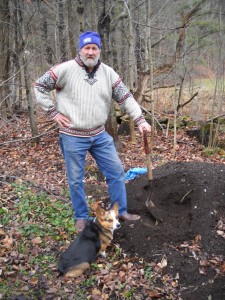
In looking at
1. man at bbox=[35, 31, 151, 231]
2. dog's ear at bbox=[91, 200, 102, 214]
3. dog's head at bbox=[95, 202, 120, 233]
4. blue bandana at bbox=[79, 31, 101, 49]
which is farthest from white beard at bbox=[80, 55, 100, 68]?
dog's ear at bbox=[91, 200, 102, 214]

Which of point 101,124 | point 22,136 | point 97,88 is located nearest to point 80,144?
point 101,124

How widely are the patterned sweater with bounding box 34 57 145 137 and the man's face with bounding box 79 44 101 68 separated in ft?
0.35

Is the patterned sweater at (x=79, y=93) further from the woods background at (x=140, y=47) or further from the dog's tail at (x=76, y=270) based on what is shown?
the woods background at (x=140, y=47)

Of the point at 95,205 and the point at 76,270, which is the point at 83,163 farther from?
the point at 76,270

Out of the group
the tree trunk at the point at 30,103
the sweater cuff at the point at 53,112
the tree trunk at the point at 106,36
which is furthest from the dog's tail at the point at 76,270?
the tree trunk at the point at 30,103

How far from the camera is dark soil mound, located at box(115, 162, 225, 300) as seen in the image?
12.6 ft

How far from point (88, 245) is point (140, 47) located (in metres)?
8.96

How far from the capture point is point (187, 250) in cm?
421

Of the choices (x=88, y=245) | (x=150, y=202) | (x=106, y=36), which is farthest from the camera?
(x=106, y=36)

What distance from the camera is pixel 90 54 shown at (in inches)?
164

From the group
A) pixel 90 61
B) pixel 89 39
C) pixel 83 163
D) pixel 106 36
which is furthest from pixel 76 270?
pixel 106 36

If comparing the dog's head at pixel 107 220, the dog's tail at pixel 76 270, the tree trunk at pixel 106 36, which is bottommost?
the dog's tail at pixel 76 270

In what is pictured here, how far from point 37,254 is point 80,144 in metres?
1.50

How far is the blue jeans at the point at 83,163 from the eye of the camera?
4.42 metres
